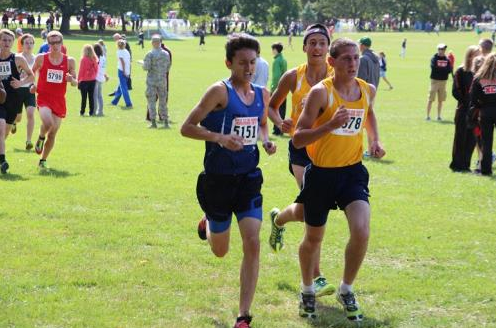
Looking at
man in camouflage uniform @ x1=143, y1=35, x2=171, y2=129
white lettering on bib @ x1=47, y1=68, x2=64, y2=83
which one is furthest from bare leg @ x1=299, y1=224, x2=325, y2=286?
man in camouflage uniform @ x1=143, y1=35, x2=171, y2=129

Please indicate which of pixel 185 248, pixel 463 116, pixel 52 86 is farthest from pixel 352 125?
pixel 463 116

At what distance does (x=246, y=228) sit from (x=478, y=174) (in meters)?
8.88

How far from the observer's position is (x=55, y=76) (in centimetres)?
1326

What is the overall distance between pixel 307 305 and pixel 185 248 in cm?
236

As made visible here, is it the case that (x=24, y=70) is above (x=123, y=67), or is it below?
above

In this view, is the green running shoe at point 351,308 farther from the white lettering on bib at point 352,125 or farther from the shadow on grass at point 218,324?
the white lettering on bib at point 352,125

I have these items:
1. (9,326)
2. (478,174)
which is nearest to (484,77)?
(478,174)

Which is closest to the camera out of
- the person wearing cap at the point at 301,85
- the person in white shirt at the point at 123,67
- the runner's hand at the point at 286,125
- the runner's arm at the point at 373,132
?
the runner's arm at the point at 373,132

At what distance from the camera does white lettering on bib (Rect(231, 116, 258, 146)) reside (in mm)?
6238

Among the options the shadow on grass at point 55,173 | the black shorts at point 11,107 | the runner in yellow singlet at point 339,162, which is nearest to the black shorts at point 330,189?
the runner in yellow singlet at point 339,162

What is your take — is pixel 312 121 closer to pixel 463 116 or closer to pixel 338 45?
pixel 338 45

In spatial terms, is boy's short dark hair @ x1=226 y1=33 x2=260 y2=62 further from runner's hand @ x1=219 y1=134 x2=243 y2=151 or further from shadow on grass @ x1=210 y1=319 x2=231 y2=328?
shadow on grass @ x1=210 y1=319 x2=231 y2=328

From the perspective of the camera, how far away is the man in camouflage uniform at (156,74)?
20141 millimetres

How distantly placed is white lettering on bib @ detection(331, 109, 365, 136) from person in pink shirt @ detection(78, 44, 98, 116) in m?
17.0
